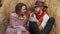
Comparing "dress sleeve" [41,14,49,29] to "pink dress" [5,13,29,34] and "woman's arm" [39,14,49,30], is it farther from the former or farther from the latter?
"pink dress" [5,13,29,34]

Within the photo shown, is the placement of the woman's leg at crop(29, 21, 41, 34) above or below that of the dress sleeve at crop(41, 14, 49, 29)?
below

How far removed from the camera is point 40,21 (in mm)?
2389

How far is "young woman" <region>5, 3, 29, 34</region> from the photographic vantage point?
2303 mm

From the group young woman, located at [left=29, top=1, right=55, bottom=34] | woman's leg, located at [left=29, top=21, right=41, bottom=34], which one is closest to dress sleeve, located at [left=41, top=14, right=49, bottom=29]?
young woman, located at [left=29, top=1, right=55, bottom=34]

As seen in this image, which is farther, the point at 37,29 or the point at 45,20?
the point at 45,20

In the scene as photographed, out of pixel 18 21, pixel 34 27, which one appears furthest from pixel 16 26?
pixel 34 27

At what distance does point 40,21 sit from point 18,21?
0.75ft

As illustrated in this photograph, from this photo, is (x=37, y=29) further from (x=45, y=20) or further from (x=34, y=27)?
(x=45, y=20)

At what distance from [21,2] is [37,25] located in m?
0.36

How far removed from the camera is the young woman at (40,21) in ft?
7.59

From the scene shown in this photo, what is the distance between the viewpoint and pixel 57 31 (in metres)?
2.55

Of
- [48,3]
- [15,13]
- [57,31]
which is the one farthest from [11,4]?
[57,31]

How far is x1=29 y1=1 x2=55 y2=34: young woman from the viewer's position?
7.59 feet

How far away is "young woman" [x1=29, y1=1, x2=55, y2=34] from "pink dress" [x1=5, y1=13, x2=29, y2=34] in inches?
3.1
